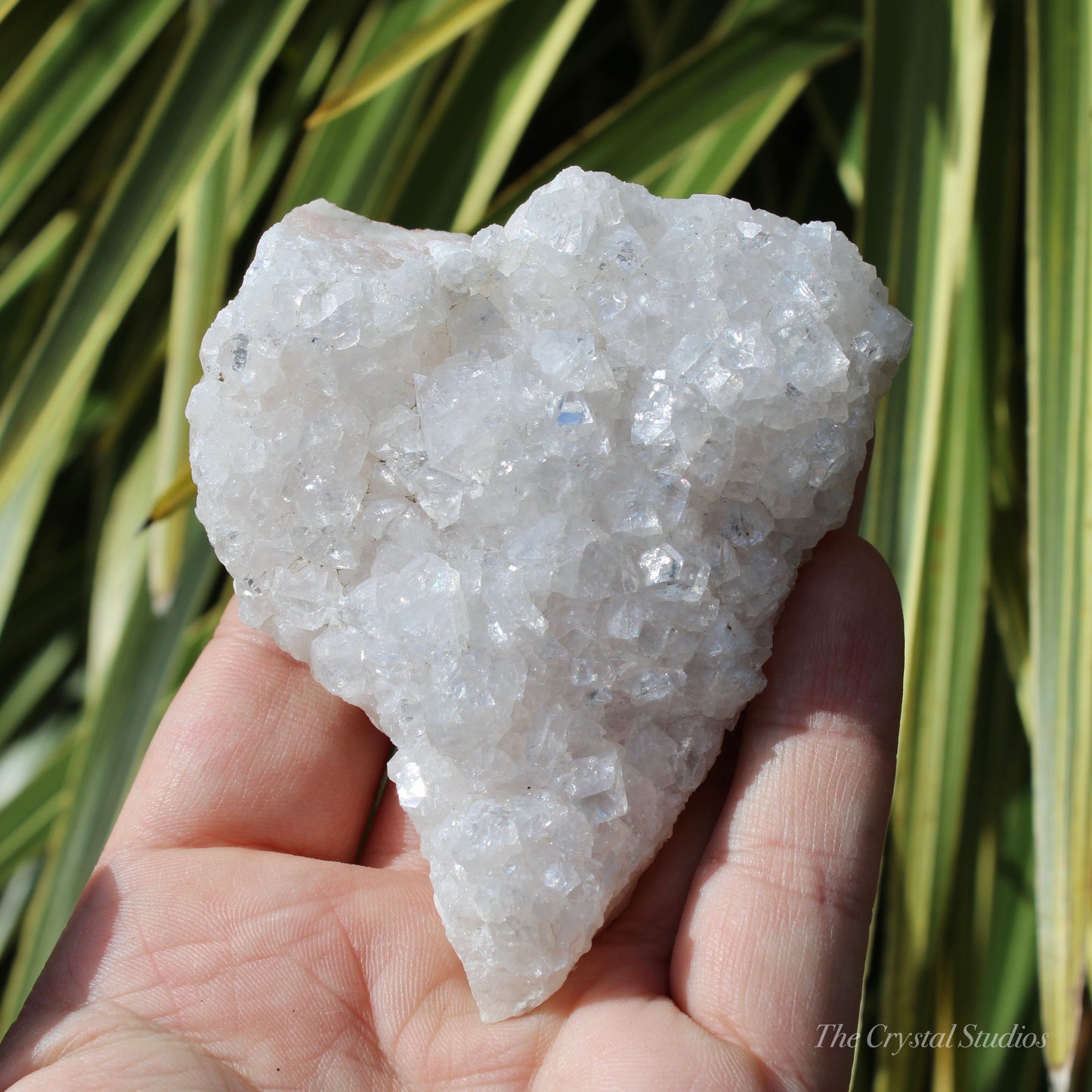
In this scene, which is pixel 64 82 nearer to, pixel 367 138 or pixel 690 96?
pixel 367 138

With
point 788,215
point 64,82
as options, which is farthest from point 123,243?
point 788,215

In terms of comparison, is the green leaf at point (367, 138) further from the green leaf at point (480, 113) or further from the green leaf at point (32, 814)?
the green leaf at point (32, 814)

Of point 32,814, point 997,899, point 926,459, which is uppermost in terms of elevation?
point 926,459

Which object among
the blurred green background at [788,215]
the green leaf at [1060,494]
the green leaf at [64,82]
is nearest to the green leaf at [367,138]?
the blurred green background at [788,215]

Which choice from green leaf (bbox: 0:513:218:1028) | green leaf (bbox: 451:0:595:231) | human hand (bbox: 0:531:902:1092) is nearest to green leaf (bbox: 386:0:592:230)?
green leaf (bbox: 451:0:595:231)

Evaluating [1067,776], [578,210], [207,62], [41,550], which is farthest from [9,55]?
[1067,776]

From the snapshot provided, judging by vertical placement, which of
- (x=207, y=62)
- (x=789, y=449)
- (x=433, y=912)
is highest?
(x=207, y=62)

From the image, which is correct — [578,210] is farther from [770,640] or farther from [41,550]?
[41,550]

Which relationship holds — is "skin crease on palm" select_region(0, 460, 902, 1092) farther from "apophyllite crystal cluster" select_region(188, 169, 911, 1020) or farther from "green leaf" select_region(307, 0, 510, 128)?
"green leaf" select_region(307, 0, 510, 128)
